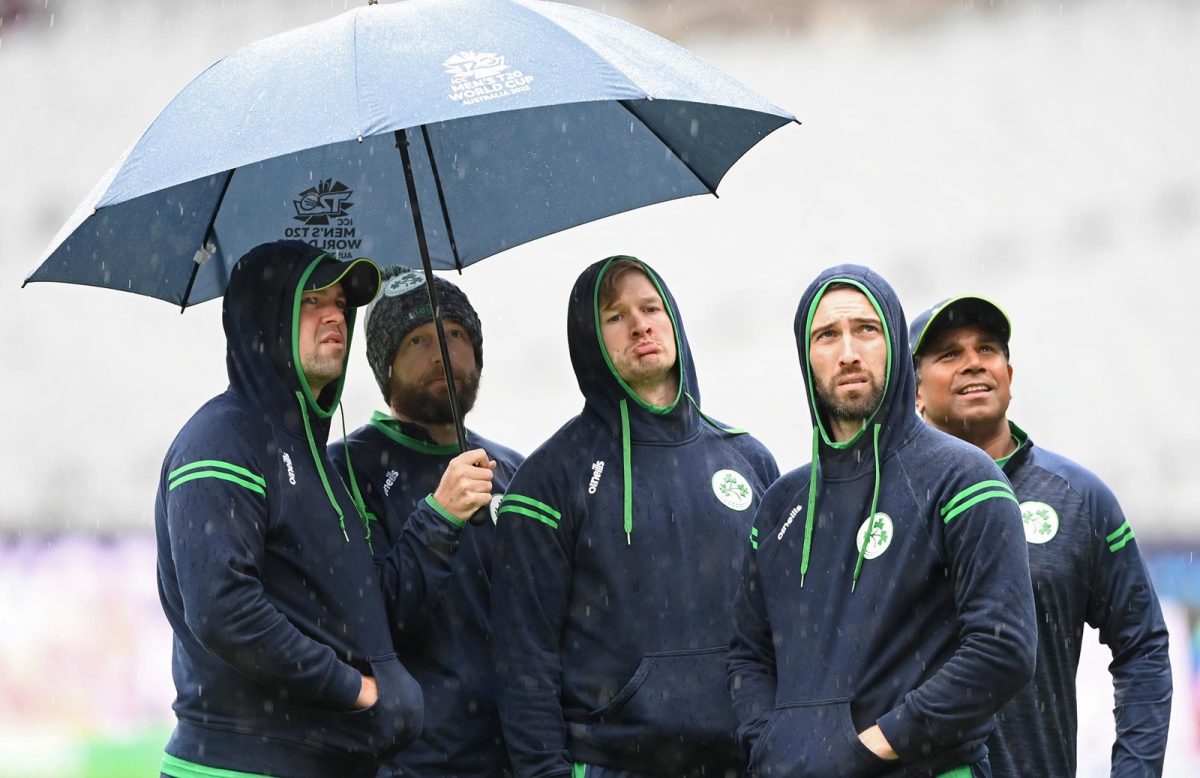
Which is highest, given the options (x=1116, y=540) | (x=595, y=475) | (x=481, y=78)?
(x=481, y=78)

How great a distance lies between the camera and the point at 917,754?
316cm

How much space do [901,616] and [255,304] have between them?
1.60m

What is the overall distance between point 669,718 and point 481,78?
150 cm

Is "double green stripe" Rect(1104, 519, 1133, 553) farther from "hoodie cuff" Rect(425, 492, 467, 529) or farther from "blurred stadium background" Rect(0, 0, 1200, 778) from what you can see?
"blurred stadium background" Rect(0, 0, 1200, 778)

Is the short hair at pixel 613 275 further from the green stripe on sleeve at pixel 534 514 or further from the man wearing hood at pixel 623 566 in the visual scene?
the green stripe on sleeve at pixel 534 514

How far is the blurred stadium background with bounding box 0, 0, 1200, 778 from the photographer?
873 cm

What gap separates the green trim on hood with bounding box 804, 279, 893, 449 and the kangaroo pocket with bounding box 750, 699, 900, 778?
0.56 metres

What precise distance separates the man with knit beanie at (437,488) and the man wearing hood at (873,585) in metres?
0.76

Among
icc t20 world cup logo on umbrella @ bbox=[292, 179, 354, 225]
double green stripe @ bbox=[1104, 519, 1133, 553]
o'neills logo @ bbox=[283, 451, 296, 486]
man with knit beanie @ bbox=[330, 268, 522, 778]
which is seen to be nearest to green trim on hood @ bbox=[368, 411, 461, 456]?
man with knit beanie @ bbox=[330, 268, 522, 778]

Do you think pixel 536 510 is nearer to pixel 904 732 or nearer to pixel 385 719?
pixel 385 719

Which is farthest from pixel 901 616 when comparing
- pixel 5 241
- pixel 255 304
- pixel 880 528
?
pixel 5 241

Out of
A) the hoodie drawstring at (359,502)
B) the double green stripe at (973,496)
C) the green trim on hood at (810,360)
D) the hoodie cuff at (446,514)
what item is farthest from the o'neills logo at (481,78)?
the double green stripe at (973,496)

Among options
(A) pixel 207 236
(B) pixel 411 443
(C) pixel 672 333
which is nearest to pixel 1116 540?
(C) pixel 672 333

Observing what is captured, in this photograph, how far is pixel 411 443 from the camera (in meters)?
4.32
